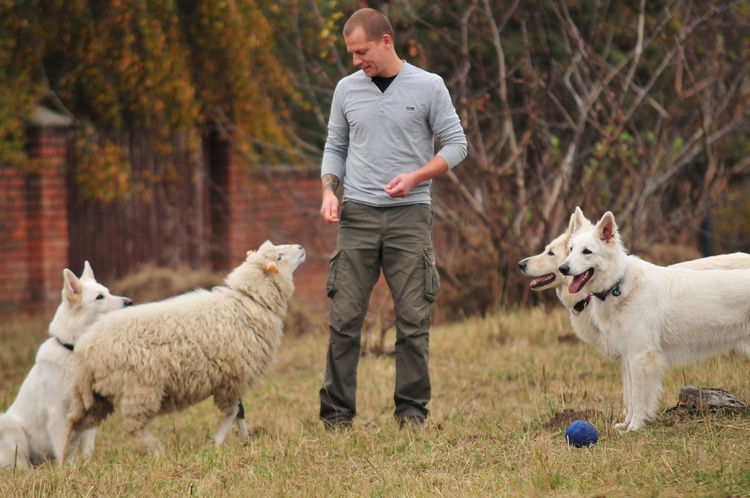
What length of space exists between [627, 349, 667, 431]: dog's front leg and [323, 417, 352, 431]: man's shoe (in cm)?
171

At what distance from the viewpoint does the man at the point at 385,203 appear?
5746mm

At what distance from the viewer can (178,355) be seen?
20.3 feet

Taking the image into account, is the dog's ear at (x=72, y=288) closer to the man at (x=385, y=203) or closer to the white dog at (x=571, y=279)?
the man at (x=385, y=203)

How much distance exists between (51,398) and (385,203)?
8.80 feet

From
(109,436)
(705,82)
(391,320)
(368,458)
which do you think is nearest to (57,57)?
(391,320)

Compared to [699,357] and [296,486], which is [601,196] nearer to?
[699,357]

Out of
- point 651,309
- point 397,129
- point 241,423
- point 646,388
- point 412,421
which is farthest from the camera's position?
point 241,423

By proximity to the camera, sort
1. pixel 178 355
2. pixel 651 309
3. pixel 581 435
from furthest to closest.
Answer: pixel 178 355 < pixel 651 309 < pixel 581 435

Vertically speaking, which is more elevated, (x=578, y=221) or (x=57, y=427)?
(x=578, y=221)

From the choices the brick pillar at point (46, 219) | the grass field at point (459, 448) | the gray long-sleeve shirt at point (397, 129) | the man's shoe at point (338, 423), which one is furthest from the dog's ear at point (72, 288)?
the brick pillar at point (46, 219)

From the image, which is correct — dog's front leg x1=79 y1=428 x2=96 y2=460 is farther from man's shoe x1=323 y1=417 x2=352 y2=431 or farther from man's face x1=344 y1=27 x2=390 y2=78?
man's face x1=344 y1=27 x2=390 y2=78

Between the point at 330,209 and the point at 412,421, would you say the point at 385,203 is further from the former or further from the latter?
the point at 412,421

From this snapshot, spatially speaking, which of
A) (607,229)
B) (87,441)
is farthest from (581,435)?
(87,441)

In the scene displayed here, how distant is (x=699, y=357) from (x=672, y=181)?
807 cm
